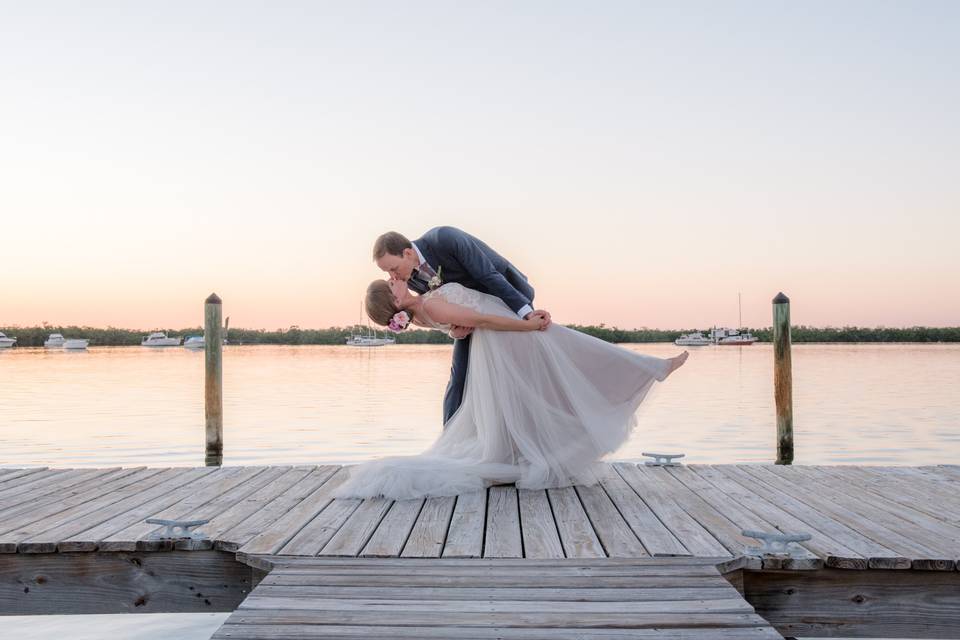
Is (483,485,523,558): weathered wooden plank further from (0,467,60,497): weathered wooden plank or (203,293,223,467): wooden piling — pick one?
(203,293,223,467): wooden piling

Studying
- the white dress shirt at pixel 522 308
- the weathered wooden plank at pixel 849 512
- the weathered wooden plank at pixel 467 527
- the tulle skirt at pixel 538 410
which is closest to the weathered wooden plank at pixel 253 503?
the tulle skirt at pixel 538 410

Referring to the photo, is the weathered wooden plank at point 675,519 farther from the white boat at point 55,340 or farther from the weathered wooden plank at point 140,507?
the white boat at point 55,340

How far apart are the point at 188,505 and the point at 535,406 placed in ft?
7.49

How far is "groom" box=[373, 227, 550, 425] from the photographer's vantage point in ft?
16.7

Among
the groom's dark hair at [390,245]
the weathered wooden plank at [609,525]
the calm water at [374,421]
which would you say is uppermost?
the groom's dark hair at [390,245]

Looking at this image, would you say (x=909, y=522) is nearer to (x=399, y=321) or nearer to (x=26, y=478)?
(x=399, y=321)

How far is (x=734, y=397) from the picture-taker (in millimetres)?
22219

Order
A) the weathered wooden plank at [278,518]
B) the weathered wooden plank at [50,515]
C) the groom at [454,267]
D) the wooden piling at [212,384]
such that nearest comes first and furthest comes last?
the weathered wooden plank at [278,518]
the weathered wooden plank at [50,515]
the groom at [454,267]
the wooden piling at [212,384]

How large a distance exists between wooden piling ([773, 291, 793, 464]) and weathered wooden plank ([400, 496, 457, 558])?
208 inches

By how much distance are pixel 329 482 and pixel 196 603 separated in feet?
5.76

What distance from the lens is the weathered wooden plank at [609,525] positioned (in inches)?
134

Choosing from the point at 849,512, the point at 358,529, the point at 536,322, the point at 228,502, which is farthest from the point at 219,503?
the point at 849,512

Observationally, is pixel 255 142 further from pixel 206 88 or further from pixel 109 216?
pixel 109 216

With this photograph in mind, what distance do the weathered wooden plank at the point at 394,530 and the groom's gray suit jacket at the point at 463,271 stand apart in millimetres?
1150
